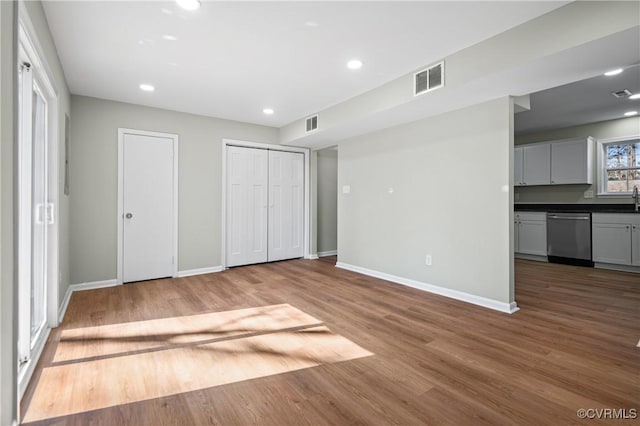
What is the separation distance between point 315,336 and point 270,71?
8.62 feet

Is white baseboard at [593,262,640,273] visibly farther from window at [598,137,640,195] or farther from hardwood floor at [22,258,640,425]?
window at [598,137,640,195]

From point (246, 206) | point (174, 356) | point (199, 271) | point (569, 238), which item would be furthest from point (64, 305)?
point (569, 238)

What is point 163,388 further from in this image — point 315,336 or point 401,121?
point 401,121

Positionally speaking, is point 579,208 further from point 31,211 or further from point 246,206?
point 31,211

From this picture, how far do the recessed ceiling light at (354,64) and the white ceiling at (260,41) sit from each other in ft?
0.21

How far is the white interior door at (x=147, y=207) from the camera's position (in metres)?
4.23

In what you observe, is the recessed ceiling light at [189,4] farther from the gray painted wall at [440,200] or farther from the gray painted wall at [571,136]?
the gray painted wall at [571,136]

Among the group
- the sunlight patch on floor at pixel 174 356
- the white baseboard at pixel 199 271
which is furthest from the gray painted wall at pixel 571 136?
the white baseboard at pixel 199 271

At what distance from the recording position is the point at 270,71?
3.21 metres

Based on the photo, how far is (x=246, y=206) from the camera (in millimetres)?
5328

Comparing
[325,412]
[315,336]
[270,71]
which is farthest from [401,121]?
A: [325,412]

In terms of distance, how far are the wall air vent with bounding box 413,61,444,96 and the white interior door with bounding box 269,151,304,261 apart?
10.2 ft

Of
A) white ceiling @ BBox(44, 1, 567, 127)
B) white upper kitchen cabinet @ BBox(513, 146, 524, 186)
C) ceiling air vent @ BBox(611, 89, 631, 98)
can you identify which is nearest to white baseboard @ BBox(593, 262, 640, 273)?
white upper kitchen cabinet @ BBox(513, 146, 524, 186)

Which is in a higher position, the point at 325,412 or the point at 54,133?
the point at 54,133
